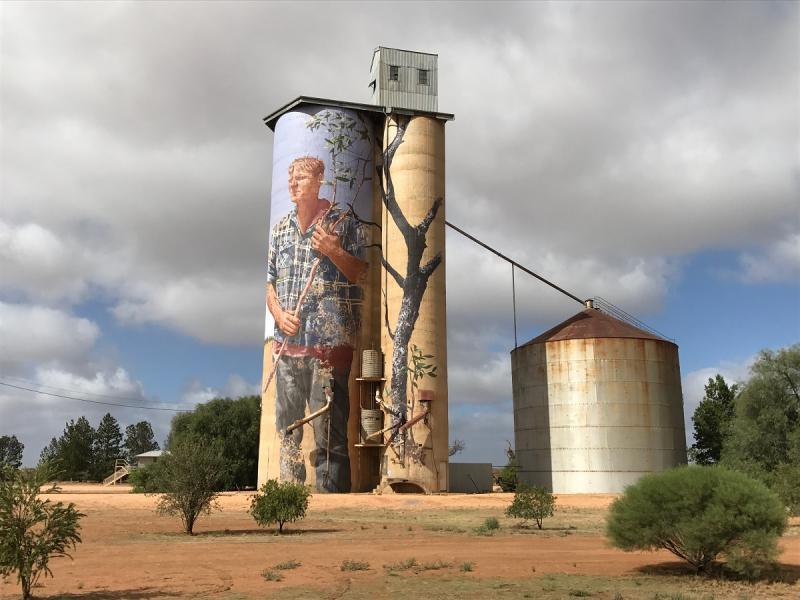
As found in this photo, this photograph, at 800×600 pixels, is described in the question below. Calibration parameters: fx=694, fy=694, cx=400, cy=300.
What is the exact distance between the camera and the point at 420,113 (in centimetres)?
6347

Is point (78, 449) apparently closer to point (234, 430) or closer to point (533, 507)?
point (234, 430)

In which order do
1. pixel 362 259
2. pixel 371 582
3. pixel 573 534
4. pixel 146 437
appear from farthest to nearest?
pixel 146 437 → pixel 362 259 → pixel 573 534 → pixel 371 582

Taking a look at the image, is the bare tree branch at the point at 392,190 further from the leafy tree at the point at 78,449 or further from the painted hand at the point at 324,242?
the leafy tree at the point at 78,449

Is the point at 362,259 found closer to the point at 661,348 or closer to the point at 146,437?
the point at 661,348

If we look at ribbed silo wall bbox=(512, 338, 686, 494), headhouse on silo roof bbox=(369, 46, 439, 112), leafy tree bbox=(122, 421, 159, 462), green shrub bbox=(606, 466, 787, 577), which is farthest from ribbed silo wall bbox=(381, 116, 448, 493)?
leafy tree bbox=(122, 421, 159, 462)

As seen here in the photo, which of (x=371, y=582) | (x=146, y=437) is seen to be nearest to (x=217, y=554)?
(x=371, y=582)

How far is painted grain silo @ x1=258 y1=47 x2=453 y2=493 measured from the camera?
56.0 meters

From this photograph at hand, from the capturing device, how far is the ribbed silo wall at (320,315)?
185ft

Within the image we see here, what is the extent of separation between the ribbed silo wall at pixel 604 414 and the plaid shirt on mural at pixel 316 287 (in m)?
16.9

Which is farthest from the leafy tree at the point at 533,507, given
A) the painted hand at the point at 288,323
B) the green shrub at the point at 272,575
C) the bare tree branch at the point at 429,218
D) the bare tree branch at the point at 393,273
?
the bare tree branch at the point at 429,218

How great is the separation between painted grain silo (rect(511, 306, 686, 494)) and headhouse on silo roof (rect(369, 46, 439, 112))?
25462 mm

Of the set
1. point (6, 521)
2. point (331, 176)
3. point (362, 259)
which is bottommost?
point (6, 521)

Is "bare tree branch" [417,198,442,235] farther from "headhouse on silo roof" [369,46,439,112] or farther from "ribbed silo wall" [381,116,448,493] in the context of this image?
"headhouse on silo roof" [369,46,439,112]

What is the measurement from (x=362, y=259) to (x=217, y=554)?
135 ft
